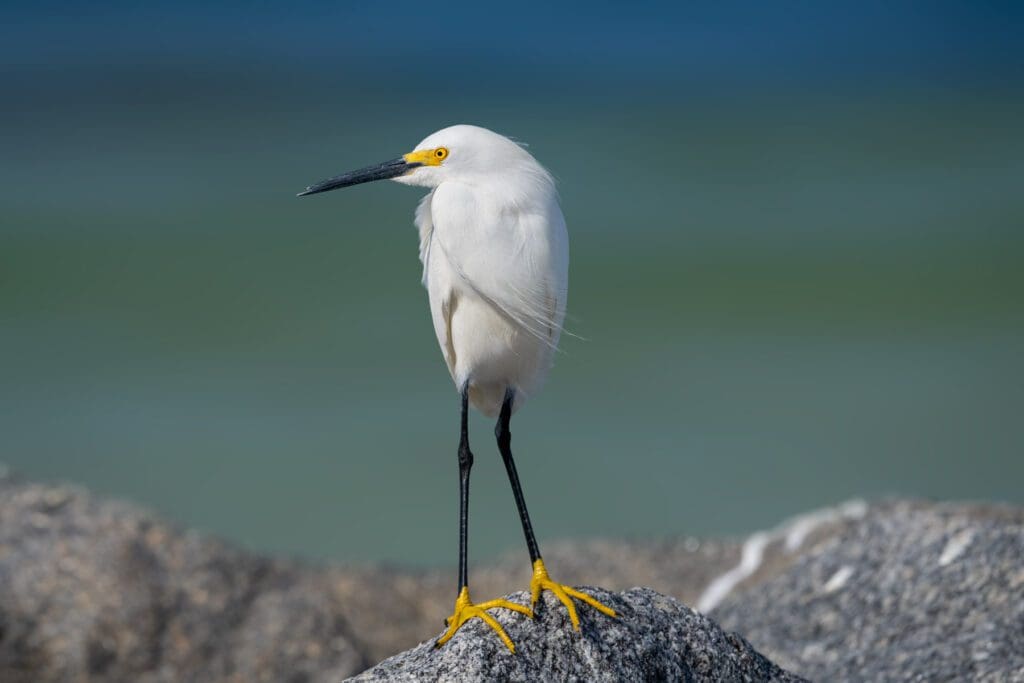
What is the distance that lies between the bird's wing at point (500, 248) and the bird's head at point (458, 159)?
7 centimetres

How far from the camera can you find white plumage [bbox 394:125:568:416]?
3.60 m

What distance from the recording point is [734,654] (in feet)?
11.5

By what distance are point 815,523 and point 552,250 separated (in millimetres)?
4336

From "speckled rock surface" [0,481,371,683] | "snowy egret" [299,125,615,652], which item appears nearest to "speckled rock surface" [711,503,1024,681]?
"snowy egret" [299,125,615,652]

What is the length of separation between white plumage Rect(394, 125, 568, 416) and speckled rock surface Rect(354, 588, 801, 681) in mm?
901

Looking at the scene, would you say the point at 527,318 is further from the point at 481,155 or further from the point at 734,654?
the point at 734,654

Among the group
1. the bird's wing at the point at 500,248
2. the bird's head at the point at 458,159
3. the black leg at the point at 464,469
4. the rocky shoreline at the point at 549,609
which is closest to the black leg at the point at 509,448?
the black leg at the point at 464,469

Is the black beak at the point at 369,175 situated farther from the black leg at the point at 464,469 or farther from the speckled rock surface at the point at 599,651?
the speckled rock surface at the point at 599,651

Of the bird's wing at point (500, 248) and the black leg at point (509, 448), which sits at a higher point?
the bird's wing at point (500, 248)

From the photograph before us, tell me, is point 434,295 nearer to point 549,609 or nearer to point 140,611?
point 549,609

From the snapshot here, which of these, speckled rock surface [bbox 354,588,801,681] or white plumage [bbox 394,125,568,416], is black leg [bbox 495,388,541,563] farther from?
speckled rock surface [bbox 354,588,801,681]

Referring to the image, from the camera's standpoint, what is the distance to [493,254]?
3.57 metres

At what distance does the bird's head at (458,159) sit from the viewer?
12.0ft

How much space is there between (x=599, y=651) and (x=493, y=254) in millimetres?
1319
